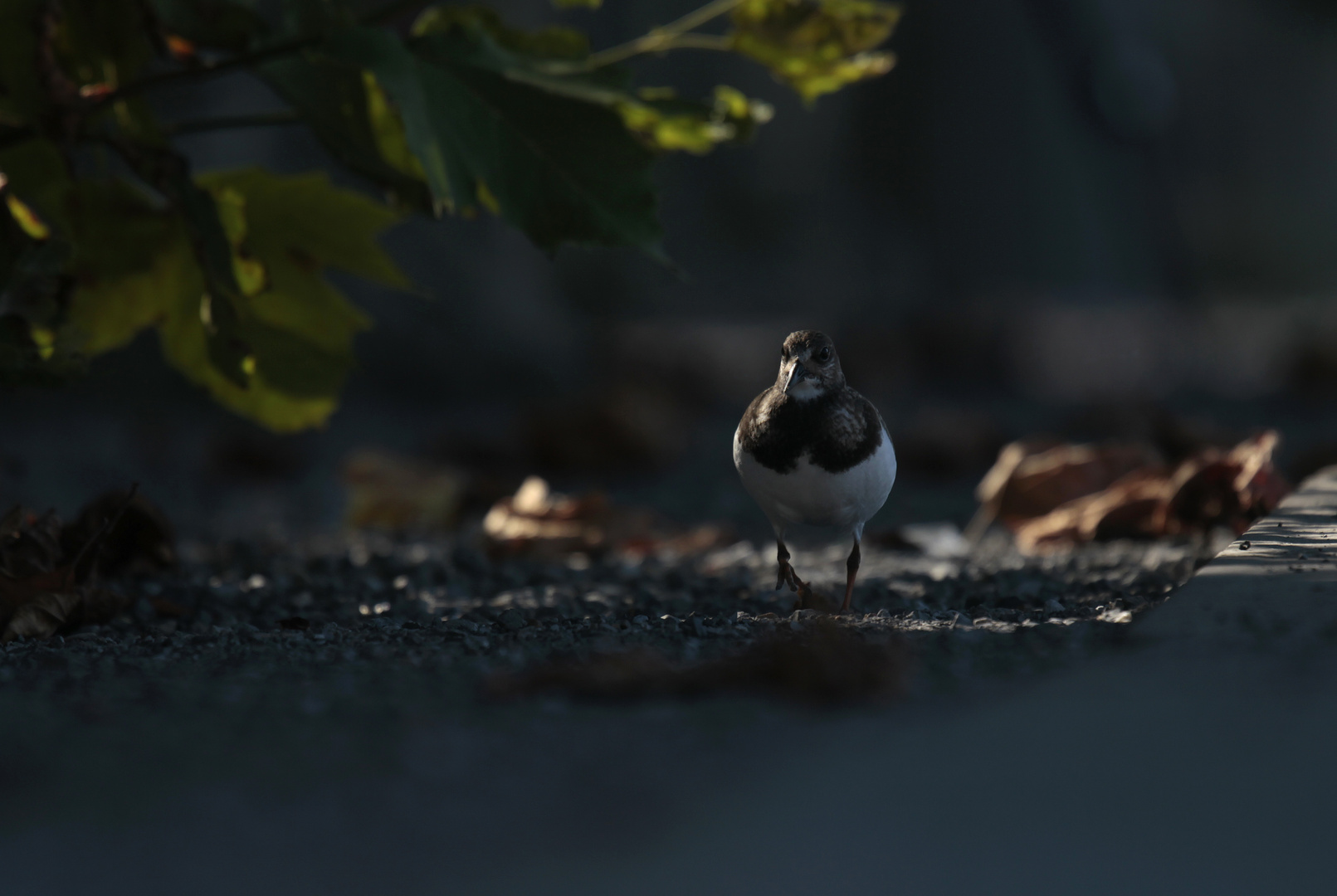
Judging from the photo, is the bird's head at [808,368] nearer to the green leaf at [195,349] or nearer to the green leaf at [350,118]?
the green leaf at [350,118]

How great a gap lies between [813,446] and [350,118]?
3.13ft

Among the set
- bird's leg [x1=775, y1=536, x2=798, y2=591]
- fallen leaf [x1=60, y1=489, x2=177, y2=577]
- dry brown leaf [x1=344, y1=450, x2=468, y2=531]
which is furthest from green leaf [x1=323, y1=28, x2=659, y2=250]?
dry brown leaf [x1=344, y1=450, x2=468, y2=531]

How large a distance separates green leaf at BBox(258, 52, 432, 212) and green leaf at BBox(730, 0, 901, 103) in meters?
0.61

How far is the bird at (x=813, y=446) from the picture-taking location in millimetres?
1713

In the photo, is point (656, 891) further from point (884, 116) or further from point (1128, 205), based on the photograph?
point (1128, 205)

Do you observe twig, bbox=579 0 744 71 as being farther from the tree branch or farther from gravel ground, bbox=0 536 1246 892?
gravel ground, bbox=0 536 1246 892

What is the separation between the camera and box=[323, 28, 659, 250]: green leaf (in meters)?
1.83

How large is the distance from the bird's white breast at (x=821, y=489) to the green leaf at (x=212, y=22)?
1.03 meters

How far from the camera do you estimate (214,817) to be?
989 mm

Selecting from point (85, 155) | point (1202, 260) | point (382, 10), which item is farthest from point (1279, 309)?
point (382, 10)

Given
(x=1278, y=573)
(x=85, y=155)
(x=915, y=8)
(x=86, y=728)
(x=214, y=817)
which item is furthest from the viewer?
(x=915, y=8)

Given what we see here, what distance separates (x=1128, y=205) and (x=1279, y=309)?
187cm

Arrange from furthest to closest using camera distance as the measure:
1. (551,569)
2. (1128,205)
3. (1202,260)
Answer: (1202,260)
(1128,205)
(551,569)

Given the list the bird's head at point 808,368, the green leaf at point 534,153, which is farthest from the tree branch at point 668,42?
the bird's head at point 808,368
